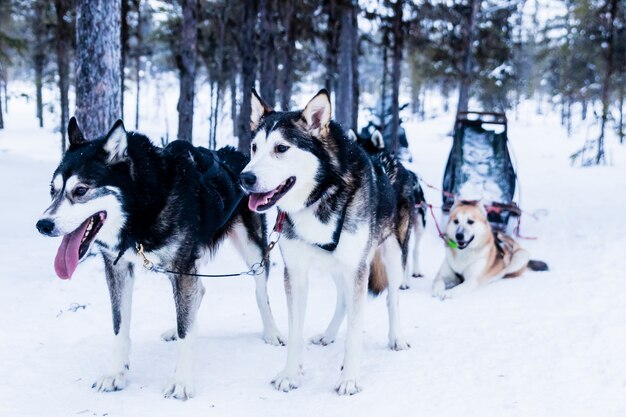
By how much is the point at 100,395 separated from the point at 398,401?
5.38 ft

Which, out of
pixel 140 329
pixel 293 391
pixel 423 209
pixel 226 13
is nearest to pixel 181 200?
pixel 293 391

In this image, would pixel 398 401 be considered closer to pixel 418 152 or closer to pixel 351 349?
pixel 351 349

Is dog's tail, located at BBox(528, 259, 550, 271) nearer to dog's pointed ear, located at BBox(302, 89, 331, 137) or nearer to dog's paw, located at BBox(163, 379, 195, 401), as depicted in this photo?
dog's pointed ear, located at BBox(302, 89, 331, 137)

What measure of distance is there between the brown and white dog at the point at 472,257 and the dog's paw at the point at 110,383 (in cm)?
305

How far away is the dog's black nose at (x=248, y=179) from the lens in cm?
266

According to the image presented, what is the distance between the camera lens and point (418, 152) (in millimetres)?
22000

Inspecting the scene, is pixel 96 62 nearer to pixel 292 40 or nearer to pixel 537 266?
pixel 537 266

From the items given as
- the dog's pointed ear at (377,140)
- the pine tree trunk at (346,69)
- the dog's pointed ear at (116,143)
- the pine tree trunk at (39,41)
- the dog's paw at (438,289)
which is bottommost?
the dog's paw at (438,289)

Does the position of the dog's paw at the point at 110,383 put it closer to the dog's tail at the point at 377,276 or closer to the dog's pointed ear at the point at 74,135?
the dog's pointed ear at the point at 74,135

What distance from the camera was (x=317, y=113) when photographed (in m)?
2.88

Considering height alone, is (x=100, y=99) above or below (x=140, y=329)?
above

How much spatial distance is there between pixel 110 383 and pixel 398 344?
1843 mm

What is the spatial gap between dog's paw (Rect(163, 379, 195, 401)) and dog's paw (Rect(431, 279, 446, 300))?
280 centimetres

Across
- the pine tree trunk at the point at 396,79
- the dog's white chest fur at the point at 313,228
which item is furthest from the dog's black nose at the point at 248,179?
the pine tree trunk at the point at 396,79
